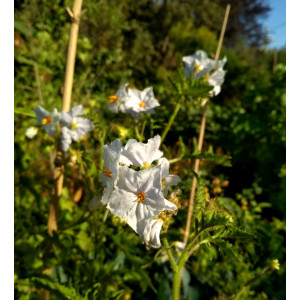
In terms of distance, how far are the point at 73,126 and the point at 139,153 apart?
0.45 m

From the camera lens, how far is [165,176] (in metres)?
0.64

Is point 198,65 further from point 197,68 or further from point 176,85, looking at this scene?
point 176,85

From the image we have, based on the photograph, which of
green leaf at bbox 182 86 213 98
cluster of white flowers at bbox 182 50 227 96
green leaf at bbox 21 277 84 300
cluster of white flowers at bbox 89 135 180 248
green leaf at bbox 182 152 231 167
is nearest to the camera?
cluster of white flowers at bbox 89 135 180 248

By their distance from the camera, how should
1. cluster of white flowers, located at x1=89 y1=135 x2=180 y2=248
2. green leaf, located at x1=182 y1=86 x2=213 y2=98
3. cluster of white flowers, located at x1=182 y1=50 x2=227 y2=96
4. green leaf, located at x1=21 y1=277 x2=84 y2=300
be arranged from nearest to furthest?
cluster of white flowers, located at x1=89 y1=135 x2=180 y2=248 → green leaf, located at x1=21 y1=277 x2=84 y2=300 → green leaf, located at x1=182 y1=86 x2=213 y2=98 → cluster of white flowers, located at x1=182 y1=50 x2=227 y2=96

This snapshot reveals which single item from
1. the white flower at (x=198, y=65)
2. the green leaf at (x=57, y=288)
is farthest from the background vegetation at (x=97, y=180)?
the white flower at (x=198, y=65)

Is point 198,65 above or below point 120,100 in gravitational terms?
above

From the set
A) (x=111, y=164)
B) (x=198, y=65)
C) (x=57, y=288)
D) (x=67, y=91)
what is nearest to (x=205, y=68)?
(x=198, y=65)

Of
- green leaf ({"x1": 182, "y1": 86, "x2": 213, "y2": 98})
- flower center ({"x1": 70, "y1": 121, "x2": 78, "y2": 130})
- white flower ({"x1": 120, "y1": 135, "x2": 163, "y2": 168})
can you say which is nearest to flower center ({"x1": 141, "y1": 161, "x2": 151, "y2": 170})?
white flower ({"x1": 120, "y1": 135, "x2": 163, "y2": 168})

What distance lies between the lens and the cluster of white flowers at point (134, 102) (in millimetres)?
990

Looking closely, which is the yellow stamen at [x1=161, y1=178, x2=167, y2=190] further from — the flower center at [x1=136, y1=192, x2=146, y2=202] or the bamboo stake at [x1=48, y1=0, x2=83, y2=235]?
the bamboo stake at [x1=48, y1=0, x2=83, y2=235]

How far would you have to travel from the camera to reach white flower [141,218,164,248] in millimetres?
603

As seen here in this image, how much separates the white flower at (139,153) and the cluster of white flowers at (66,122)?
41cm

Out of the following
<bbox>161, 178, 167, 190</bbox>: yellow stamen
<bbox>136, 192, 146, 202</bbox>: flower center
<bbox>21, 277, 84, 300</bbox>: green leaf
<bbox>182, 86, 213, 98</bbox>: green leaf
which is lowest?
<bbox>21, 277, 84, 300</bbox>: green leaf

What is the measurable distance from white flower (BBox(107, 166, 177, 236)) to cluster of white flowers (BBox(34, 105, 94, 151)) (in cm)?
46
